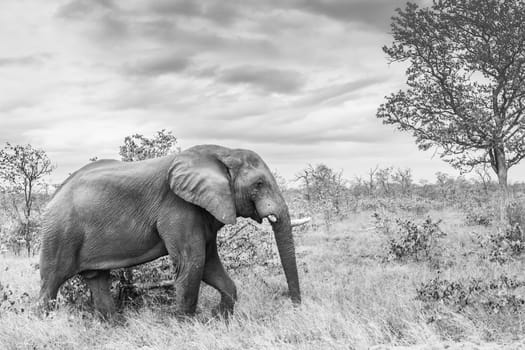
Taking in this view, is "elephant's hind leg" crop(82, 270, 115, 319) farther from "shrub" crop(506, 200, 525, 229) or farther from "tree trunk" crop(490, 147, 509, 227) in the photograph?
"tree trunk" crop(490, 147, 509, 227)

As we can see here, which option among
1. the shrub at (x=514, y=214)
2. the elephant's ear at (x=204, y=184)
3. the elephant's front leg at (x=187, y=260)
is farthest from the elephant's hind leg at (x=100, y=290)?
the shrub at (x=514, y=214)

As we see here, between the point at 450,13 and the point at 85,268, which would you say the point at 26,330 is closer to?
the point at 85,268

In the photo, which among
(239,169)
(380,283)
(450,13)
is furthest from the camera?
(450,13)

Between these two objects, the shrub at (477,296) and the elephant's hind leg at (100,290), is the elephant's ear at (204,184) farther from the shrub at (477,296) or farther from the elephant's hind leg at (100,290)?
the shrub at (477,296)

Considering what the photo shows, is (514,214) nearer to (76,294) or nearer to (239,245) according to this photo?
(239,245)

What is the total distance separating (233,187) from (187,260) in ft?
3.48

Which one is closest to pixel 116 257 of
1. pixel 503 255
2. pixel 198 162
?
pixel 198 162

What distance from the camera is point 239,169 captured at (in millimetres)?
6953

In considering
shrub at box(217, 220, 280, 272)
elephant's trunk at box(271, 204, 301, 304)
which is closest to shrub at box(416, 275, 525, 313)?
elephant's trunk at box(271, 204, 301, 304)

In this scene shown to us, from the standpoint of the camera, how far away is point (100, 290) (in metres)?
7.56

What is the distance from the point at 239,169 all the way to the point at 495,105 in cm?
1296

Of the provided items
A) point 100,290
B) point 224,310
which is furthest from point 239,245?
point 100,290

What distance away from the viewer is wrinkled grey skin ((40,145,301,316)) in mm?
6773

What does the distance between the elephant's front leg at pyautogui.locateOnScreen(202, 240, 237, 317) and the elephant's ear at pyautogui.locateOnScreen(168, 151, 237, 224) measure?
109cm
